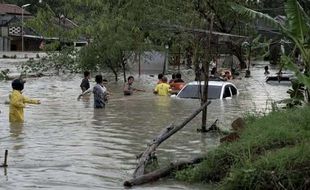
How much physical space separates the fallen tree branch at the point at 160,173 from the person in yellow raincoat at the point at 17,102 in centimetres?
666

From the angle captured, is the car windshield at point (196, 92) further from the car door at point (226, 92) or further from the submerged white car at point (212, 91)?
the car door at point (226, 92)

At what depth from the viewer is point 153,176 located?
8555 mm

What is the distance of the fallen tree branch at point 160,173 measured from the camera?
831 centimetres

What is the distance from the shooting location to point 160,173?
868 cm

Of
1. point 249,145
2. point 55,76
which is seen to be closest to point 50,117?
point 249,145

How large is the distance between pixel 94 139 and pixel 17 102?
3.03 meters

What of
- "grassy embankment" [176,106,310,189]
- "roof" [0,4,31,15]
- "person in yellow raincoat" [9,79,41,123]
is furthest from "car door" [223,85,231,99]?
"roof" [0,4,31,15]

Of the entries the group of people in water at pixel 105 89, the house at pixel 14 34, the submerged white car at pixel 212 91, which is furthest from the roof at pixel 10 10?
the submerged white car at pixel 212 91

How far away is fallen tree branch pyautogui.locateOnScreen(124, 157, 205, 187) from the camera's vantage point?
27.3 ft

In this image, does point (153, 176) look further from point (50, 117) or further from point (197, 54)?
point (50, 117)

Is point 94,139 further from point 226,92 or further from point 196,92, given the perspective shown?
point 226,92

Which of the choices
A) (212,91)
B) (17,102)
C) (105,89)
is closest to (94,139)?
(17,102)

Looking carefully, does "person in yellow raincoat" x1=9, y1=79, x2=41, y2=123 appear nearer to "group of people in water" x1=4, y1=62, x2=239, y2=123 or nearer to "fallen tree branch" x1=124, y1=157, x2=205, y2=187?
"group of people in water" x1=4, y1=62, x2=239, y2=123

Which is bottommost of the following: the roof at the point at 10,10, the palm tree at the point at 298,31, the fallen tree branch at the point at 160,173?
the fallen tree branch at the point at 160,173
